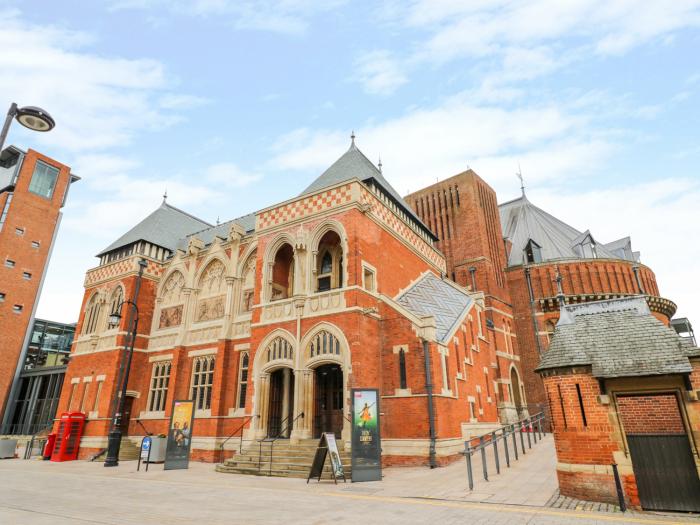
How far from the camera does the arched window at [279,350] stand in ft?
55.9

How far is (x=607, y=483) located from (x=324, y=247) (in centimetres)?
1401

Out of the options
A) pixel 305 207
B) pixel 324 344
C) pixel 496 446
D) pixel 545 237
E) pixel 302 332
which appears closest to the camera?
pixel 496 446

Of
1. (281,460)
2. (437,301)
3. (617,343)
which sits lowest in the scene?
(281,460)

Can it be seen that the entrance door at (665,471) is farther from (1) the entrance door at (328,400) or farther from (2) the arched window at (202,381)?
(2) the arched window at (202,381)

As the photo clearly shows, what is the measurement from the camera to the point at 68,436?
2216 cm

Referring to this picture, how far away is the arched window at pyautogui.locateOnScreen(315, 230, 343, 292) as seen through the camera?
18828 millimetres

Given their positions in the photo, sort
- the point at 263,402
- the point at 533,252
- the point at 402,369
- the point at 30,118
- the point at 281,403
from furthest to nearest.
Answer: the point at 533,252
the point at 281,403
the point at 263,402
the point at 402,369
the point at 30,118

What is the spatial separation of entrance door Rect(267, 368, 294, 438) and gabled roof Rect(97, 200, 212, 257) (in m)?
14.7

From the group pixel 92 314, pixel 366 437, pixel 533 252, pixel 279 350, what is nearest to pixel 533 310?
pixel 533 252

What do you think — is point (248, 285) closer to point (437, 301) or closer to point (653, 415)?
point (437, 301)

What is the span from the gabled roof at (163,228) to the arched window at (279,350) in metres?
14.3

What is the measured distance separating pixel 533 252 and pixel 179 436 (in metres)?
28.0

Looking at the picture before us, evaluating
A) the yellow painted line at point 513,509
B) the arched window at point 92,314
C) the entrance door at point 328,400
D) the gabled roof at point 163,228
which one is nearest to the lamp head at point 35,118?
the yellow painted line at point 513,509

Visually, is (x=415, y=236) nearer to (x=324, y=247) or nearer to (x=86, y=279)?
(x=324, y=247)
